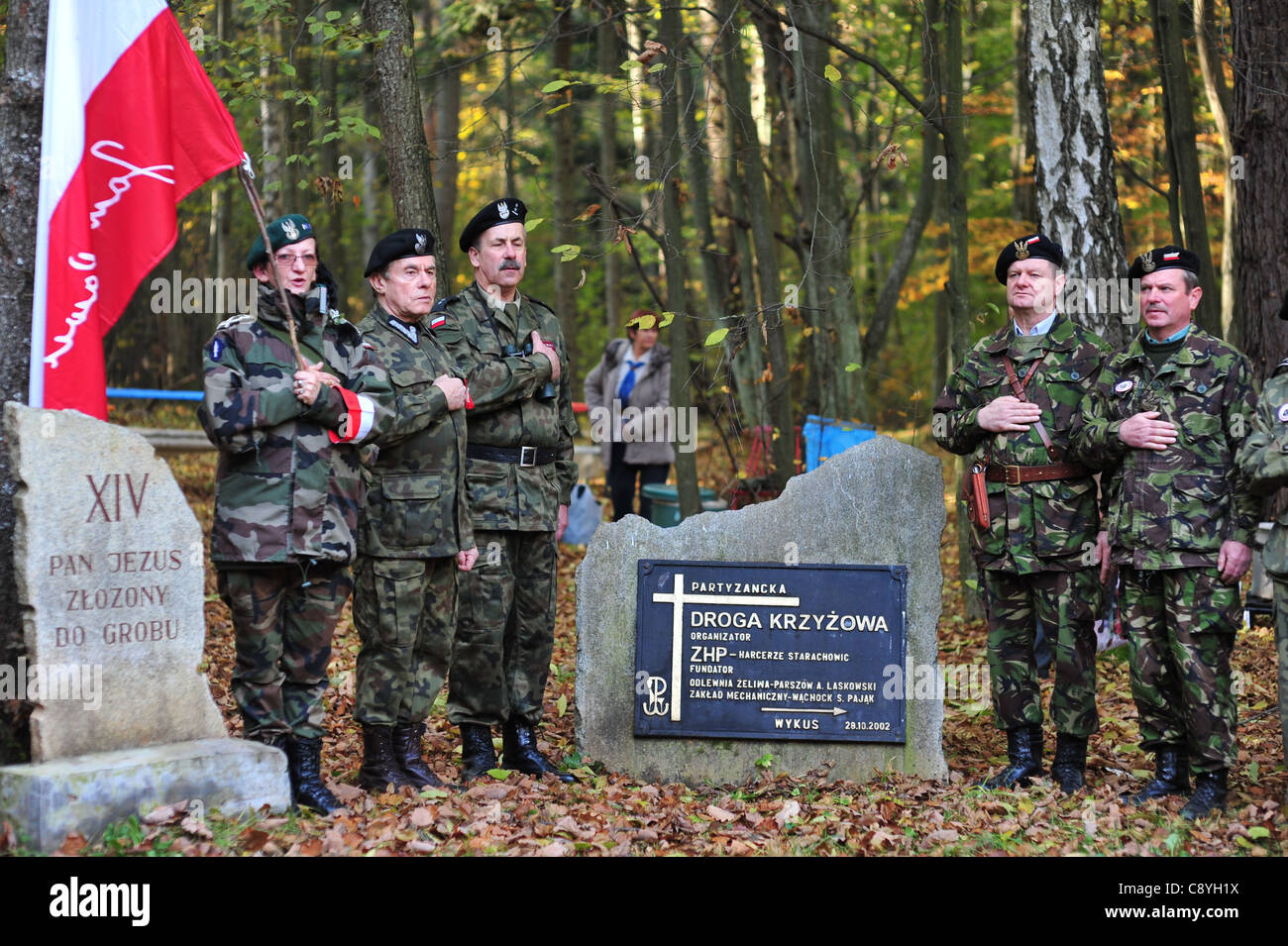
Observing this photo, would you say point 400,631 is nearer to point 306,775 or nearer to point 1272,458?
point 306,775

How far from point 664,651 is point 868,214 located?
1746 centimetres

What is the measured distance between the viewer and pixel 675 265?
28.9ft

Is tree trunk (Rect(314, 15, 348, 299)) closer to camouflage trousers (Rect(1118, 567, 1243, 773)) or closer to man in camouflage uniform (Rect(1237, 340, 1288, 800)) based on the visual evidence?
camouflage trousers (Rect(1118, 567, 1243, 773))

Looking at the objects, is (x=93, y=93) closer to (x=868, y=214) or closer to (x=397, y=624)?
(x=397, y=624)

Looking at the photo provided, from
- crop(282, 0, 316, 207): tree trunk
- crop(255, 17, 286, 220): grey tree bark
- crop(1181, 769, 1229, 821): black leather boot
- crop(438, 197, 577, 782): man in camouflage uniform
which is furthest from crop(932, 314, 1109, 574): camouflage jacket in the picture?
crop(255, 17, 286, 220): grey tree bark

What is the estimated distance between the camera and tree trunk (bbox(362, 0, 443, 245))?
712 centimetres

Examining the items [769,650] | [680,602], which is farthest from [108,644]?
[769,650]

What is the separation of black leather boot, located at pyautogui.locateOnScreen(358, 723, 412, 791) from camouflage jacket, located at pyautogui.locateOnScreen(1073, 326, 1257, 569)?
3212mm

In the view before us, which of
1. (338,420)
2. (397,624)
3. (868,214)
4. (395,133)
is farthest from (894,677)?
(868,214)

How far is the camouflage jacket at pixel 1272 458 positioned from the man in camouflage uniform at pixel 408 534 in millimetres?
3164

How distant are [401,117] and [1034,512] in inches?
165

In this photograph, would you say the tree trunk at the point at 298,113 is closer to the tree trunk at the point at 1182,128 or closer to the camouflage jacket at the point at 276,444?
the camouflage jacket at the point at 276,444

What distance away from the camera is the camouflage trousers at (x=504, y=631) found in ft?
18.2

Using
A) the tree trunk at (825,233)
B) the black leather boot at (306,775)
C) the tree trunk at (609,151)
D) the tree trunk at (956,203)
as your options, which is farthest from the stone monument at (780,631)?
the tree trunk at (825,233)
